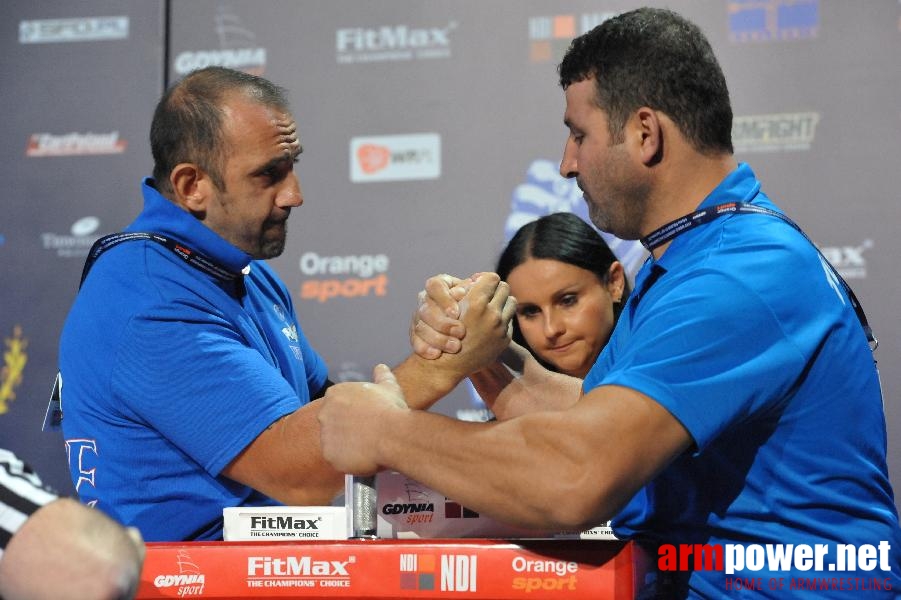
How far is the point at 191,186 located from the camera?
237cm

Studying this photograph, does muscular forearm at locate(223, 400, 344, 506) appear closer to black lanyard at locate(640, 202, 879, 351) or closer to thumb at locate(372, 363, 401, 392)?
thumb at locate(372, 363, 401, 392)

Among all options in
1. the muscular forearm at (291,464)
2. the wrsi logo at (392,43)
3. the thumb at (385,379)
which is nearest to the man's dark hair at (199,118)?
the muscular forearm at (291,464)

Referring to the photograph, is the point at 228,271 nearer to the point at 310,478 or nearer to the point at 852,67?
the point at 310,478

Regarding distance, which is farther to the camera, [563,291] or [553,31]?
[553,31]

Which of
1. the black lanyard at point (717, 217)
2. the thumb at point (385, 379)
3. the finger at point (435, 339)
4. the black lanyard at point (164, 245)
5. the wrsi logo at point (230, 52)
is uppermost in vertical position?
the wrsi logo at point (230, 52)

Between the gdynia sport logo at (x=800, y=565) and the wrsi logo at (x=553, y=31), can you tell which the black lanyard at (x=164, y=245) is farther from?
the wrsi logo at (x=553, y=31)

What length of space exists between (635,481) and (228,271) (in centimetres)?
127

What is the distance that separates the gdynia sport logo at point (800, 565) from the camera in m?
1.42

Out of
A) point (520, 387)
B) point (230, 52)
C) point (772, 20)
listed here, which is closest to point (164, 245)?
point (520, 387)

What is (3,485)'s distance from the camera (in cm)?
100

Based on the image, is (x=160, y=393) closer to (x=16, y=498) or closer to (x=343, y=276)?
(x=16, y=498)

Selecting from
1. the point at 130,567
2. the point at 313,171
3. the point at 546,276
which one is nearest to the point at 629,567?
the point at 130,567

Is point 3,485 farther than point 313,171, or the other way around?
point 313,171

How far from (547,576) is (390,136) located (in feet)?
10.5
